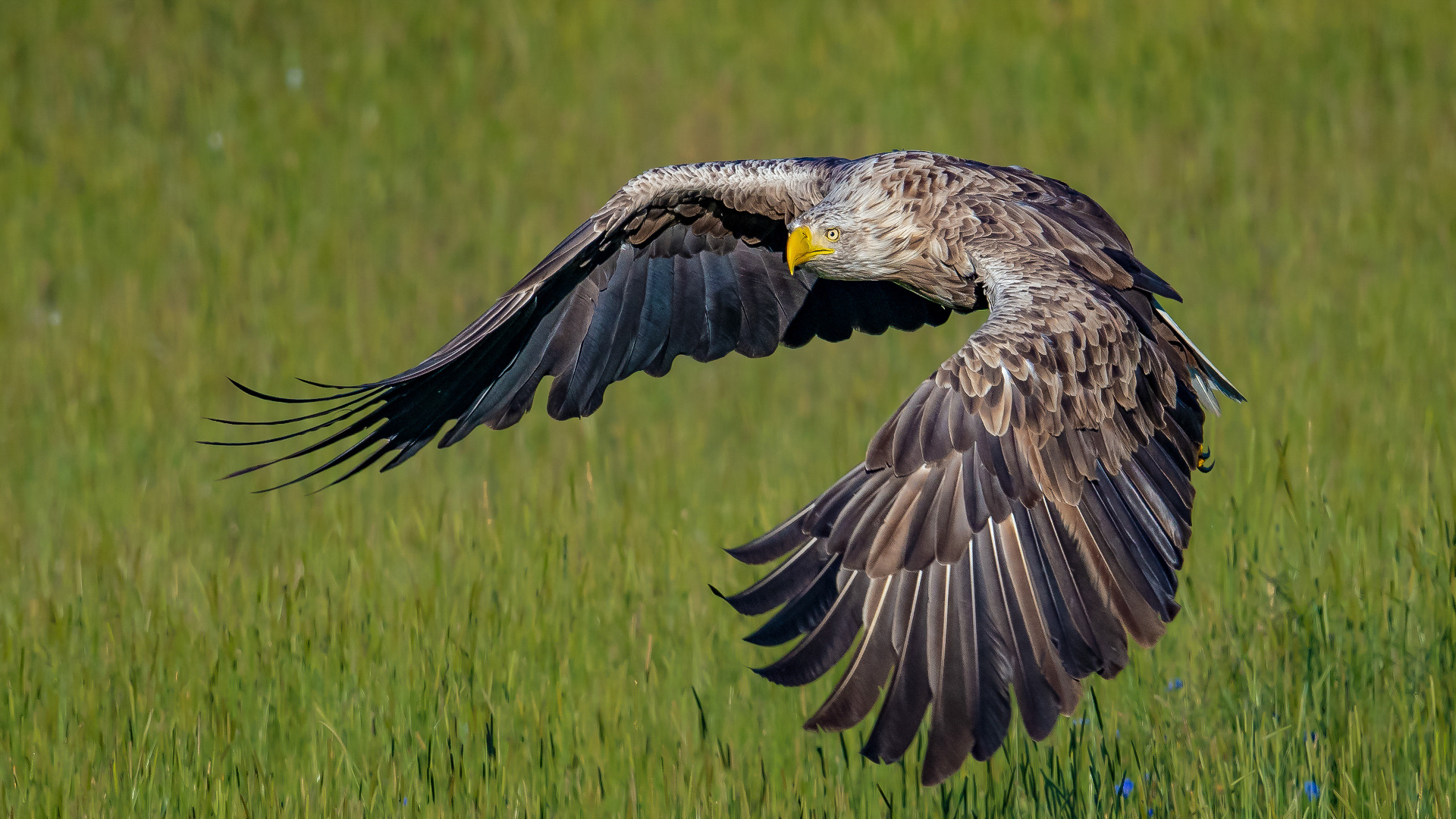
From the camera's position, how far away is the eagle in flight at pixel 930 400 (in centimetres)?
330

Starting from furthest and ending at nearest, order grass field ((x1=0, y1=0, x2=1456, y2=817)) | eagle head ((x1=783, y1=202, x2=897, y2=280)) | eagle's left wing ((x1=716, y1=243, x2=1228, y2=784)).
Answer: eagle head ((x1=783, y1=202, x2=897, y2=280))
grass field ((x1=0, y1=0, x2=1456, y2=817))
eagle's left wing ((x1=716, y1=243, x2=1228, y2=784))

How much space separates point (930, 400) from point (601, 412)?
437 cm

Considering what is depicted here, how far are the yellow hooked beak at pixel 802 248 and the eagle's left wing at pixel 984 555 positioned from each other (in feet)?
3.95

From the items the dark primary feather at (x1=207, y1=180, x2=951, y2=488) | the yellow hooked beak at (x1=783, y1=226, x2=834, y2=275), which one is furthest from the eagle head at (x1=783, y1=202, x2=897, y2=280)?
the dark primary feather at (x1=207, y1=180, x2=951, y2=488)

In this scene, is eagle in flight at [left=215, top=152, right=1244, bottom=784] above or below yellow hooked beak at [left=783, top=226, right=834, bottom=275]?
below

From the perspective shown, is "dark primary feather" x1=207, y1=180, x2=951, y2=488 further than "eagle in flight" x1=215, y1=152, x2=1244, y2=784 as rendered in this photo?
Yes

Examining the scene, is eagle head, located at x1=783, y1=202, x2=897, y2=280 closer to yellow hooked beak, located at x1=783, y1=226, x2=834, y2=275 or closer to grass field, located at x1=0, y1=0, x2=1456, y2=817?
yellow hooked beak, located at x1=783, y1=226, x2=834, y2=275

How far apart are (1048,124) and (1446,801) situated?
23.3ft

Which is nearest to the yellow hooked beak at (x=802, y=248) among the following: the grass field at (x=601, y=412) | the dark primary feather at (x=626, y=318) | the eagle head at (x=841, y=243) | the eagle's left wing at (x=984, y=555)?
the eagle head at (x=841, y=243)

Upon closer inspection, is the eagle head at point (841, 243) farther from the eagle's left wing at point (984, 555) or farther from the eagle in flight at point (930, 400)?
the eagle's left wing at point (984, 555)

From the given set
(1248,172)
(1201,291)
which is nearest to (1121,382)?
(1201,291)

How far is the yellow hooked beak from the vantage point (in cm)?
488

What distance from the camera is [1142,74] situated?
10.8 metres

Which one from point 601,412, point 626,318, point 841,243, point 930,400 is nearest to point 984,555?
point 930,400
